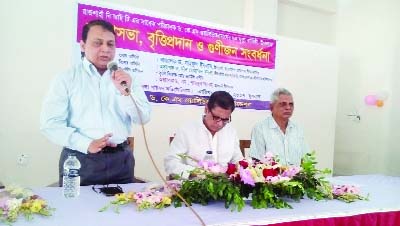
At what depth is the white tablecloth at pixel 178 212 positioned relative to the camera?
135 centimetres

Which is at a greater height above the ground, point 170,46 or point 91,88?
point 170,46

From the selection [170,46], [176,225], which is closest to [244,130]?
[170,46]

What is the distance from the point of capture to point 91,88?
2662 mm

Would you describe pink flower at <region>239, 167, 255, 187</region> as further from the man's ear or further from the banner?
the banner

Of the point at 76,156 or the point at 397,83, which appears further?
the point at 397,83

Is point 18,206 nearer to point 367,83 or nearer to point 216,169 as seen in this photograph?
point 216,169

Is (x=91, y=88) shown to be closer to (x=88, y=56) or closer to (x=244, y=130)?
(x=88, y=56)

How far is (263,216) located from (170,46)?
2.36 m

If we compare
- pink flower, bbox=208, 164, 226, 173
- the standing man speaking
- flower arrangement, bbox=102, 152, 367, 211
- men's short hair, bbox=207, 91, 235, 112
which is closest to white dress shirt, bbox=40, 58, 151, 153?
the standing man speaking

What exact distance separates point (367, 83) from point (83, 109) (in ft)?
13.0

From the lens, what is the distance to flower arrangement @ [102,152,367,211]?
5.22 feet

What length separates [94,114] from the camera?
265 cm

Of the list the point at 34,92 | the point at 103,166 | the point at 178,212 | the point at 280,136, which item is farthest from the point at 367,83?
the point at 178,212

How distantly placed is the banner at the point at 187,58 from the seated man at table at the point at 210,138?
1.04 metres
